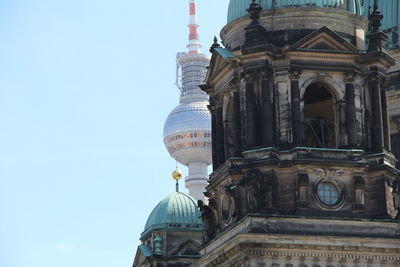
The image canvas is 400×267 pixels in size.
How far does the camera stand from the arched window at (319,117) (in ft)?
241

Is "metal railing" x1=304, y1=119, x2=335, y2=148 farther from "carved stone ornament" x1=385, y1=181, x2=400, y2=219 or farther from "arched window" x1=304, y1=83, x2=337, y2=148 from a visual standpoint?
"carved stone ornament" x1=385, y1=181, x2=400, y2=219

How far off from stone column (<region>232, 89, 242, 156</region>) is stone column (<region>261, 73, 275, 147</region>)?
1.40 meters

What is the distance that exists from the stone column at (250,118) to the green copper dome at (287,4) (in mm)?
4331

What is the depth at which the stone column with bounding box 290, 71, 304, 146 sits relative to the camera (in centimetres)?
6969

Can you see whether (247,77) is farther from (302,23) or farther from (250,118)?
(302,23)

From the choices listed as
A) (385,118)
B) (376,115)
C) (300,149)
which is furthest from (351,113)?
(300,149)

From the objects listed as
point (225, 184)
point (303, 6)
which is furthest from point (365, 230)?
point (303, 6)

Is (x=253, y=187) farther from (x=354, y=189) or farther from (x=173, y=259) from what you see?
(x=173, y=259)

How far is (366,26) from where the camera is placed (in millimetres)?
73625

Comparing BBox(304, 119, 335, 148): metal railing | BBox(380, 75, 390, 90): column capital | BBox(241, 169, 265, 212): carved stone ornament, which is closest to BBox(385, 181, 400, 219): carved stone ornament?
BBox(380, 75, 390, 90): column capital

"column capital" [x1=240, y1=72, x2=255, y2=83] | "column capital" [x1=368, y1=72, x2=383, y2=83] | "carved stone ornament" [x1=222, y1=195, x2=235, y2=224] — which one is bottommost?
"carved stone ornament" [x1=222, y1=195, x2=235, y2=224]

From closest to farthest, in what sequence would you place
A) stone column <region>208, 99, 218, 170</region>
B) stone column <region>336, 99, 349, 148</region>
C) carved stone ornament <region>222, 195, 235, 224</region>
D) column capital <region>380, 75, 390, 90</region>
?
carved stone ornament <region>222, 195, 235, 224</region> < stone column <region>336, 99, 349, 148</region> < column capital <region>380, 75, 390, 90</region> < stone column <region>208, 99, 218, 170</region>

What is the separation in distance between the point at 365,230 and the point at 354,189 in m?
1.96

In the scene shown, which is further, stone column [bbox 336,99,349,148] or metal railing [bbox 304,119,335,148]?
metal railing [bbox 304,119,335,148]
